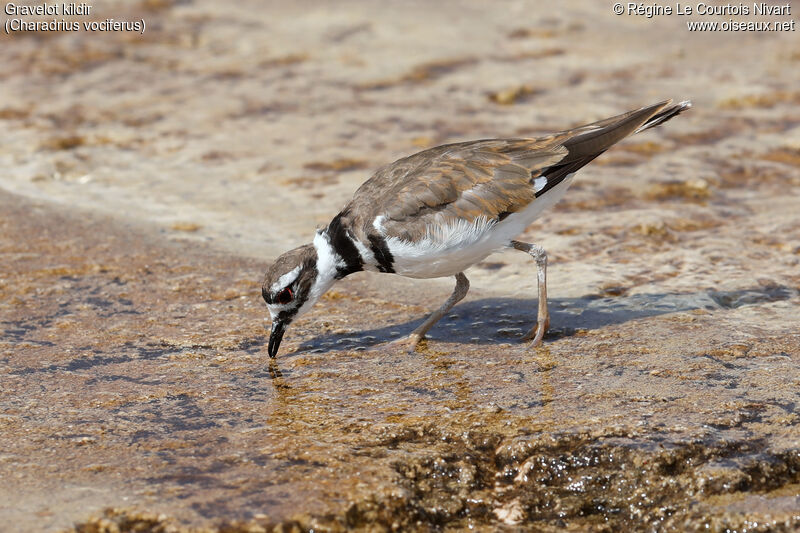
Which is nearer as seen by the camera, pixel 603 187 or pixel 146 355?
pixel 146 355

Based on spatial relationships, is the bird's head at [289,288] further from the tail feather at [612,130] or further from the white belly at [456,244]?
the tail feather at [612,130]

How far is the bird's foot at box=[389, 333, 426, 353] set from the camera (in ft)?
20.2

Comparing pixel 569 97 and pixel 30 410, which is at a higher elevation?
pixel 569 97

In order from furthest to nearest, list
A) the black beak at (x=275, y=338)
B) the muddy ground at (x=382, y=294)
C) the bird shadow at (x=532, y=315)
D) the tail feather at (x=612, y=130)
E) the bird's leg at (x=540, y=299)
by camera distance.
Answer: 1. the tail feather at (x=612, y=130)
2. the bird shadow at (x=532, y=315)
3. the bird's leg at (x=540, y=299)
4. the black beak at (x=275, y=338)
5. the muddy ground at (x=382, y=294)

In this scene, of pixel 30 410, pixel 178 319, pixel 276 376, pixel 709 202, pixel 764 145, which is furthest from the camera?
pixel 764 145

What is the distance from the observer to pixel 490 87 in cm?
1144

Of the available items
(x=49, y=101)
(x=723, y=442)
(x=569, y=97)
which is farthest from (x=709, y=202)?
(x=49, y=101)

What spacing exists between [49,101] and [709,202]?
7.47 m

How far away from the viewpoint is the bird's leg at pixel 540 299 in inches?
240

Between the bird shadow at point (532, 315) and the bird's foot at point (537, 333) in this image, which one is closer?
the bird's foot at point (537, 333)

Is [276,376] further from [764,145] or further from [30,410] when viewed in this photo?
[764,145]

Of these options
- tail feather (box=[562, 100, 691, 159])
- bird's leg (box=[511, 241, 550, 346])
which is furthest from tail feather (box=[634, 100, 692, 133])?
bird's leg (box=[511, 241, 550, 346])

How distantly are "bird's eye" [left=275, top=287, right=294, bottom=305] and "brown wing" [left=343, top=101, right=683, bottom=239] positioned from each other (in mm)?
581

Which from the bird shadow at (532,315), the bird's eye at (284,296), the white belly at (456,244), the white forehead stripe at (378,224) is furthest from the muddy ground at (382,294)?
the white forehead stripe at (378,224)
